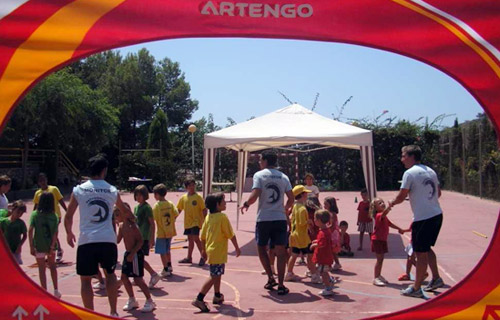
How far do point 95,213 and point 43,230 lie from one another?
1610mm

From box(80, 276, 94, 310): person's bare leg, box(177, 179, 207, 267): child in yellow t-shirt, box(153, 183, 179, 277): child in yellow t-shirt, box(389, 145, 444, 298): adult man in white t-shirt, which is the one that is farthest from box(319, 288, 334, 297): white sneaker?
box(80, 276, 94, 310): person's bare leg

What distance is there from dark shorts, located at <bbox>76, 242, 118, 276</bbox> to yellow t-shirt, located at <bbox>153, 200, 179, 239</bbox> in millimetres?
2677

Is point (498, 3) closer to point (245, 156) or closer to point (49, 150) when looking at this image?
point (245, 156)

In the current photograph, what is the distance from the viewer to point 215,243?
245 inches

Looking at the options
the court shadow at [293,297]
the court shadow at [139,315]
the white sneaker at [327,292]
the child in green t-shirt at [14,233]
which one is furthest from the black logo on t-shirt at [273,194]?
the child in green t-shirt at [14,233]

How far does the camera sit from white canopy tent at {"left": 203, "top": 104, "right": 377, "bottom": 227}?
33.6 ft

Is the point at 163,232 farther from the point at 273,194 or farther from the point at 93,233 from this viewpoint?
the point at 93,233

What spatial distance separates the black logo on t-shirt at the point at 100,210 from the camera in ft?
17.3

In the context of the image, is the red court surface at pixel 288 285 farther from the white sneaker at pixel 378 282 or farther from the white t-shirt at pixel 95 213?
the white t-shirt at pixel 95 213

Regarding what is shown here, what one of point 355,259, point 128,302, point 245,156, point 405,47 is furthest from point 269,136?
point 405,47

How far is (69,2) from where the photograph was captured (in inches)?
181

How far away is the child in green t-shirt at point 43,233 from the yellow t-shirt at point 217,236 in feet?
6.27

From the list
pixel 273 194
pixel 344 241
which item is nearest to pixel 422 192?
pixel 273 194

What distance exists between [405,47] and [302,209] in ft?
11.4
